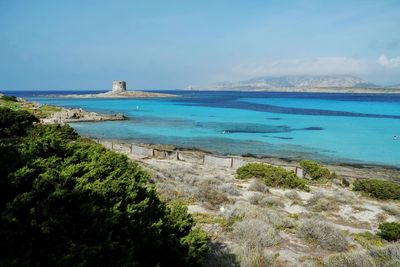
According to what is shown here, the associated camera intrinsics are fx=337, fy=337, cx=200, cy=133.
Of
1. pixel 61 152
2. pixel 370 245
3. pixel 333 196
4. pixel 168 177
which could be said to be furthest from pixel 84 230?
pixel 333 196

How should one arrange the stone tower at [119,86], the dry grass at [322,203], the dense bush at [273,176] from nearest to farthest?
the dry grass at [322,203] < the dense bush at [273,176] < the stone tower at [119,86]

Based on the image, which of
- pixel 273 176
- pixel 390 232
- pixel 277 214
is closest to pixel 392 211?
pixel 390 232

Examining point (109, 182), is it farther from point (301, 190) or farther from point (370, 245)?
point (301, 190)

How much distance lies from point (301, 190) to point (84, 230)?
42.3 ft

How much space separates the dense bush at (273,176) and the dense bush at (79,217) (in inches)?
426

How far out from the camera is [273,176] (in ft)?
53.9

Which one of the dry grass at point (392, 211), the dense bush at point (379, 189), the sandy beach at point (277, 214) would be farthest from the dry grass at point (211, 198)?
the dense bush at point (379, 189)

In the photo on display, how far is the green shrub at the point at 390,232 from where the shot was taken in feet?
30.3

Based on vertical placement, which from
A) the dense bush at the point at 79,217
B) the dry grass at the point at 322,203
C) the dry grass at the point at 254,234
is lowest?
the dry grass at the point at 322,203

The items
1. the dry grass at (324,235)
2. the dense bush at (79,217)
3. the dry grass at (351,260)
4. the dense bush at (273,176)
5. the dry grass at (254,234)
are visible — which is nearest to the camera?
the dense bush at (79,217)

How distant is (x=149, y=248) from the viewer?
4871 millimetres

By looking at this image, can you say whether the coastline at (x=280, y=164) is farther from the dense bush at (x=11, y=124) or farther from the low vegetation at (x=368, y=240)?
the low vegetation at (x=368, y=240)

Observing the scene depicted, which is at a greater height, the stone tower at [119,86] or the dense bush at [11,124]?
the stone tower at [119,86]

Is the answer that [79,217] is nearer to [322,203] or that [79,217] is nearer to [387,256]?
[387,256]
